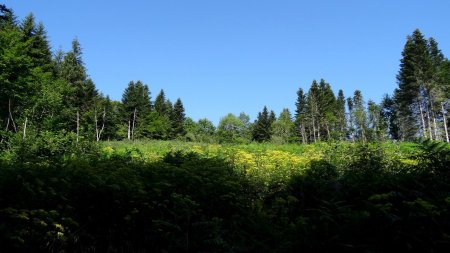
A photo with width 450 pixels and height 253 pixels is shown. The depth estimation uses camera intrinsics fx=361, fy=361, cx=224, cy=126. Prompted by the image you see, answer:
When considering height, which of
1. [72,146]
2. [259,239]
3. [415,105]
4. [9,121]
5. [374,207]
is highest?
[415,105]

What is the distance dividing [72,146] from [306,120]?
65.6 meters

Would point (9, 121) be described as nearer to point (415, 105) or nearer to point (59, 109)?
point (59, 109)

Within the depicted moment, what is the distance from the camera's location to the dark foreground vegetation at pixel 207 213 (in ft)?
11.7

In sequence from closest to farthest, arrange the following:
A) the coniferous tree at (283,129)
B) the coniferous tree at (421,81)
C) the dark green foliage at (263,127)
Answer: the coniferous tree at (421,81)
the coniferous tree at (283,129)
the dark green foliage at (263,127)

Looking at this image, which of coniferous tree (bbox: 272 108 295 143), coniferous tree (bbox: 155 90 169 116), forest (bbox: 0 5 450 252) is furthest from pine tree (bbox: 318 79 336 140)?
forest (bbox: 0 5 450 252)

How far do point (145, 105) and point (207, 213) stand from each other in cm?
6826

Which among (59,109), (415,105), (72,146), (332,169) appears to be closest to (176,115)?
(415,105)

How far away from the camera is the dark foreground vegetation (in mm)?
3580

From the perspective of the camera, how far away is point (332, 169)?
7484 mm

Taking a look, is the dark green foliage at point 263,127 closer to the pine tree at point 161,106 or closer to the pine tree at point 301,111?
the pine tree at point 301,111

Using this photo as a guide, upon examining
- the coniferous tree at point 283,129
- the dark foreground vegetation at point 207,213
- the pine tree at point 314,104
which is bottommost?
the dark foreground vegetation at point 207,213

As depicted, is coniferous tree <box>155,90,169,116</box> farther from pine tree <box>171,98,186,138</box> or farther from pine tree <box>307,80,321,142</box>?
pine tree <box>307,80,321,142</box>

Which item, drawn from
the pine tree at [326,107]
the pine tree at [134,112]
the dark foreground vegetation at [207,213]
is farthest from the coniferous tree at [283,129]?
the dark foreground vegetation at [207,213]

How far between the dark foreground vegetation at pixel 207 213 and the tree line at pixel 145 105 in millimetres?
8108
